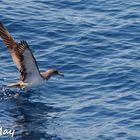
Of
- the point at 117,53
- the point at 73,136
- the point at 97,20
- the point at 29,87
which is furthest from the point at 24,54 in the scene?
the point at 97,20

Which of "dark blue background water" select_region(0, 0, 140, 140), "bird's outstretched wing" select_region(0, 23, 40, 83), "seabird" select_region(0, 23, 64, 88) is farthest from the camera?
"seabird" select_region(0, 23, 64, 88)

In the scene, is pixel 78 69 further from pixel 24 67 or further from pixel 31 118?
pixel 31 118

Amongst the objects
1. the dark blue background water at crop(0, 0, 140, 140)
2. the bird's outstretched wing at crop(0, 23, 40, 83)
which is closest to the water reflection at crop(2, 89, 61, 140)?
the dark blue background water at crop(0, 0, 140, 140)

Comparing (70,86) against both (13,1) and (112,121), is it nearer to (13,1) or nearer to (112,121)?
(112,121)

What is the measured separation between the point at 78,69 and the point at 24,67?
227 centimetres

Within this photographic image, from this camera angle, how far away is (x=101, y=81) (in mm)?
18281

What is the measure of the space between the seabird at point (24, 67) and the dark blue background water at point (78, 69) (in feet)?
1.26

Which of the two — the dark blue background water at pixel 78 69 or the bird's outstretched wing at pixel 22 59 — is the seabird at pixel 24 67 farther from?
the dark blue background water at pixel 78 69

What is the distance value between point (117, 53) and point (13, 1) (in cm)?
529

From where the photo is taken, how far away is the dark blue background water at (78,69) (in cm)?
1577

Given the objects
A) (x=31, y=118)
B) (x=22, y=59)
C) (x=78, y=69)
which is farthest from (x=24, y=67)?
(x=78, y=69)

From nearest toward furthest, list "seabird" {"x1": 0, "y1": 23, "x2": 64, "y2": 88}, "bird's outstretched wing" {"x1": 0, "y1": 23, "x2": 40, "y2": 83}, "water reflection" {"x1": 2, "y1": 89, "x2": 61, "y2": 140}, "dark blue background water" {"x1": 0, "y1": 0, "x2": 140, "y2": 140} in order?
"water reflection" {"x1": 2, "y1": 89, "x2": 61, "y2": 140} < "dark blue background water" {"x1": 0, "y1": 0, "x2": 140, "y2": 140} < "bird's outstretched wing" {"x1": 0, "y1": 23, "x2": 40, "y2": 83} < "seabird" {"x1": 0, "y1": 23, "x2": 64, "y2": 88}

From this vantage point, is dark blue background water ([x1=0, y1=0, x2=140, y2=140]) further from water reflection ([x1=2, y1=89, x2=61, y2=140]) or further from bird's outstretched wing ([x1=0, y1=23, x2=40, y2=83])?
bird's outstretched wing ([x1=0, y1=23, x2=40, y2=83])

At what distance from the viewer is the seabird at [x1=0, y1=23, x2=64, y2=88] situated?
16.8m
